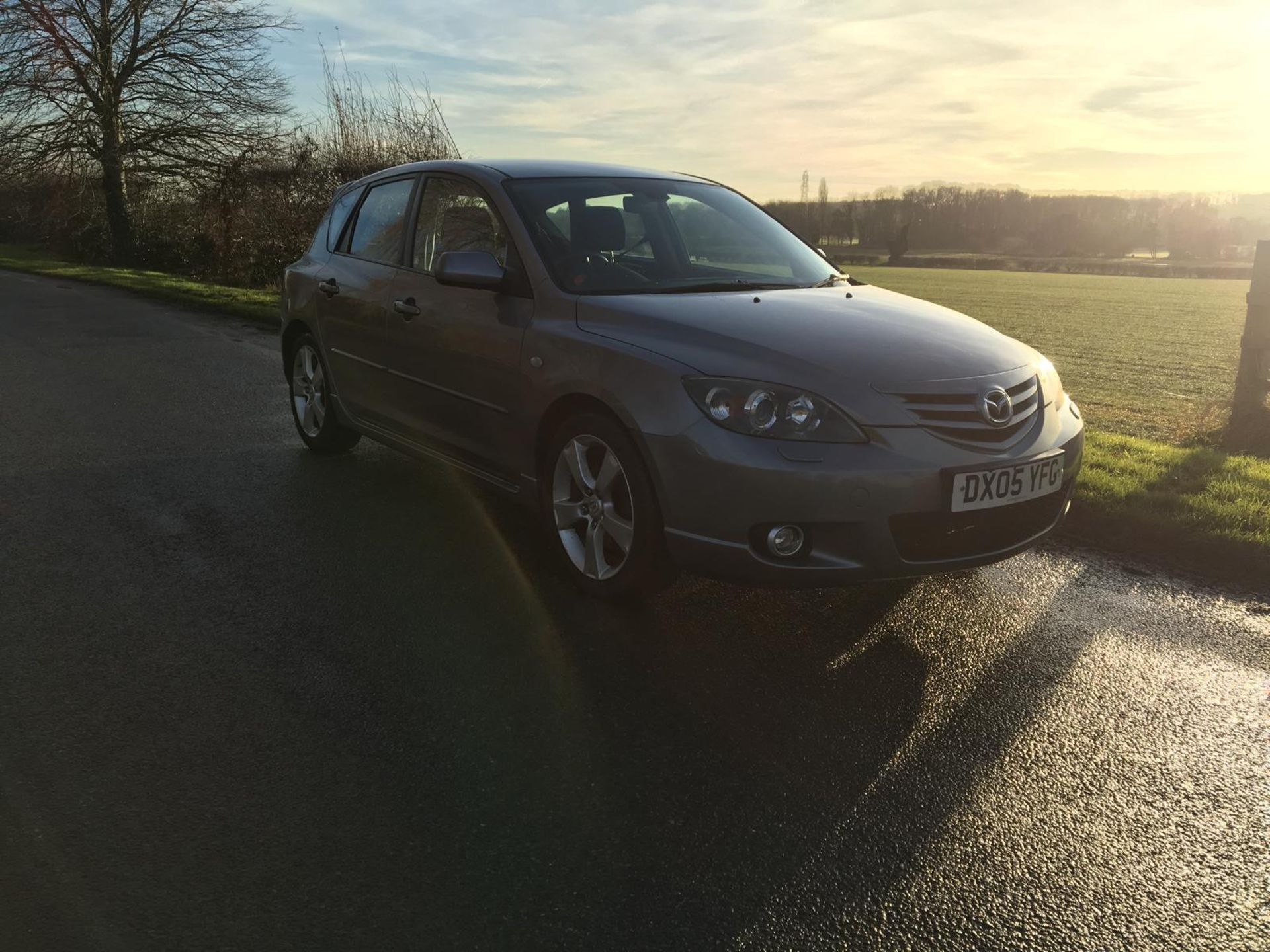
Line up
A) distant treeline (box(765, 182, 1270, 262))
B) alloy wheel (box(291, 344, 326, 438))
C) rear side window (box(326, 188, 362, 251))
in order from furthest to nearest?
distant treeline (box(765, 182, 1270, 262)) < alloy wheel (box(291, 344, 326, 438)) < rear side window (box(326, 188, 362, 251))

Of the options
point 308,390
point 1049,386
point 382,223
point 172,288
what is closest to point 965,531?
point 1049,386

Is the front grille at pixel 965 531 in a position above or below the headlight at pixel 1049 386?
below

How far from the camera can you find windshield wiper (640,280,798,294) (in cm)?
479

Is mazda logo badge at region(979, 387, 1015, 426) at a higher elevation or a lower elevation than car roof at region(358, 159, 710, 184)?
lower

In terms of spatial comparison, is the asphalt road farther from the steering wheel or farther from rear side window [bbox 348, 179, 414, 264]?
rear side window [bbox 348, 179, 414, 264]

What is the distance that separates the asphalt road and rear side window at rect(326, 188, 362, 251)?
1.91 metres

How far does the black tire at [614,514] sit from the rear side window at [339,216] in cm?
272

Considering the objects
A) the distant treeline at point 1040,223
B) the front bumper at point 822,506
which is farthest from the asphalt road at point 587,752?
the distant treeline at point 1040,223

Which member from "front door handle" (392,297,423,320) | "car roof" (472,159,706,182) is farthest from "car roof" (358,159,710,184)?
"front door handle" (392,297,423,320)

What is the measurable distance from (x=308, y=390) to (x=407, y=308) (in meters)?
1.80

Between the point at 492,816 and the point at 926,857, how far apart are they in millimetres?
1079

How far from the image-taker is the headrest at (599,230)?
16.4 ft

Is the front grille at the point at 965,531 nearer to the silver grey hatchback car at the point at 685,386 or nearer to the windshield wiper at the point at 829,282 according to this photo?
the silver grey hatchback car at the point at 685,386

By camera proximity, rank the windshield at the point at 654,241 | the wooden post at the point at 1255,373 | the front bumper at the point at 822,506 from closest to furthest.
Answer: the front bumper at the point at 822,506
the windshield at the point at 654,241
the wooden post at the point at 1255,373
